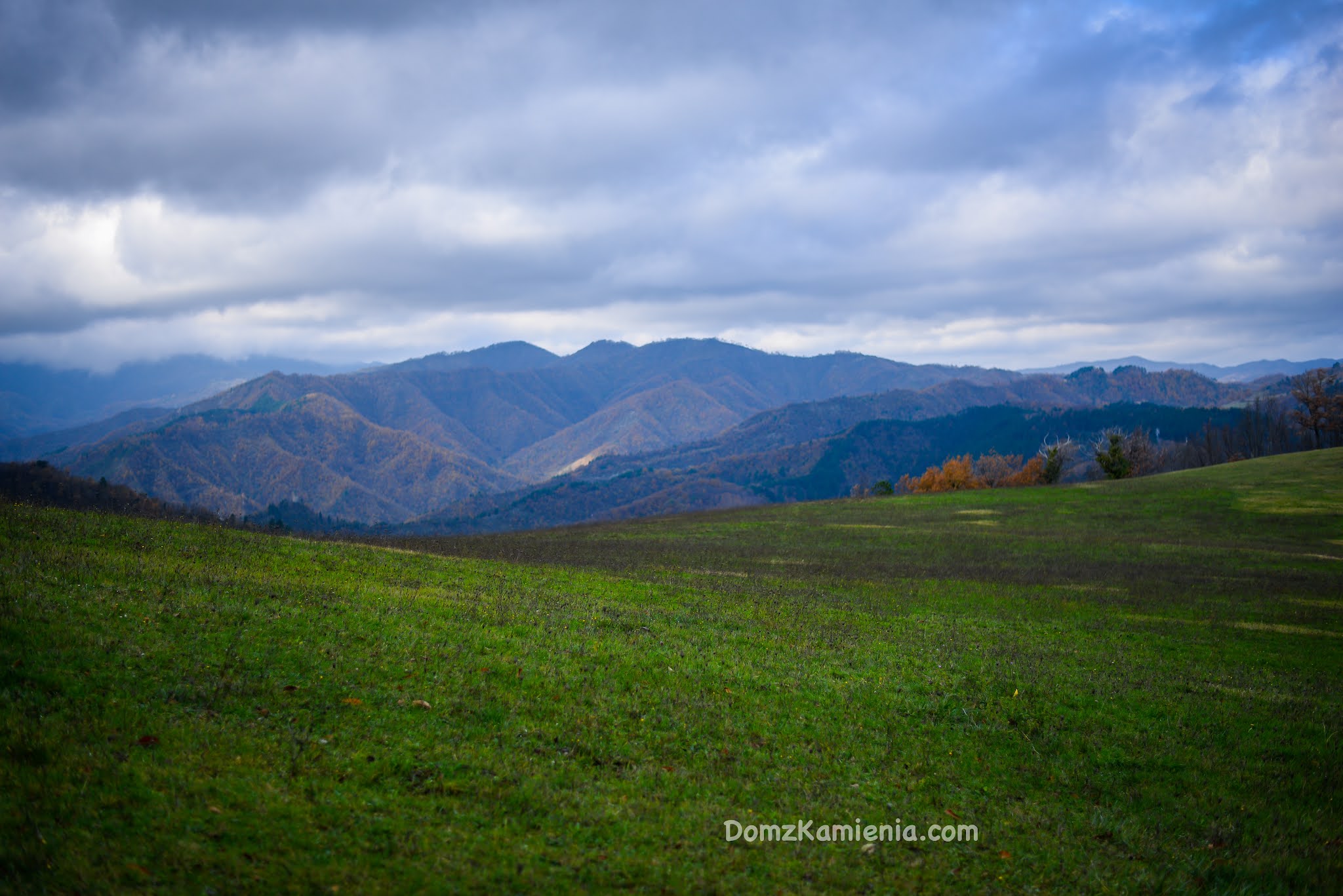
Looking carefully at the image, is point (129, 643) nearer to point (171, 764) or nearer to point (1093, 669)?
point (171, 764)

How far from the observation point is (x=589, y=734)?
12.0m

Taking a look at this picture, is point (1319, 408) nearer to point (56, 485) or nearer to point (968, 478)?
point (968, 478)

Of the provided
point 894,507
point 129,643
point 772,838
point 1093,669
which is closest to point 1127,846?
point 772,838

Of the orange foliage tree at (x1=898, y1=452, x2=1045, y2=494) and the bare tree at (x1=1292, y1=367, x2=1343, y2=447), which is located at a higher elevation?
the bare tree at (x1=1292, y1=367, x2=1343, y2=447)

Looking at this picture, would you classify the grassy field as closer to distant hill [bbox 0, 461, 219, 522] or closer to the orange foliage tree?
distant hill [bbox 0, 461, 219, 522]

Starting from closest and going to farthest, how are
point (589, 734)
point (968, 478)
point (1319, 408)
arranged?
1. point (589, 734)
2. point (1319, 408)
3. point (968, 478)

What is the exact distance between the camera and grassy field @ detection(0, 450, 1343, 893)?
8.33m

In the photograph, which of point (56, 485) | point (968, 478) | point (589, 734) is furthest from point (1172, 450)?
point (56, 485)

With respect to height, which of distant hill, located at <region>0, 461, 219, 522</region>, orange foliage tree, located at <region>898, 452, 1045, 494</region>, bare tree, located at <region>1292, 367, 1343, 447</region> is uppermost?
bare tree, located at <region>1292, 367, 1343, 447</region>

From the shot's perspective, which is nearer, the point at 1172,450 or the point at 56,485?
the point at 56,485

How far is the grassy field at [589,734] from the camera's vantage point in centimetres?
833

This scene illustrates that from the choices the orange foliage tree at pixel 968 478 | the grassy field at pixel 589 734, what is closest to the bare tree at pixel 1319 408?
the orange foliage tree at pixel 968 478

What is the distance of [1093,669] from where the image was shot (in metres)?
19.0

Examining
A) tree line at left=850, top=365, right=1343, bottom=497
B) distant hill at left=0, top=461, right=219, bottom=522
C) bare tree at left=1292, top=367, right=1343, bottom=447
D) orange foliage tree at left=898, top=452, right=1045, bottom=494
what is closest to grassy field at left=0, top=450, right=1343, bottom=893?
tree line at left=850, top=365, right=1343, bottom=497
